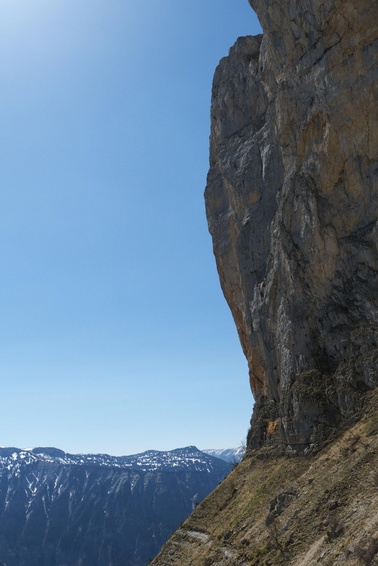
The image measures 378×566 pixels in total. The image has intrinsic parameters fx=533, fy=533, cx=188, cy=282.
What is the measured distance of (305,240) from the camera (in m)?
56.3

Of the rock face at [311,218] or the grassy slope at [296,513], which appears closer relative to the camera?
the grassy slope at [296,513]

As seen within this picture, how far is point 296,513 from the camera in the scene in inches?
1524

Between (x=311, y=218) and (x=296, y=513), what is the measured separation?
1145 inches

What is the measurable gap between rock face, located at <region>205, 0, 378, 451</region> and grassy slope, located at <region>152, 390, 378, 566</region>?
428 centimetres

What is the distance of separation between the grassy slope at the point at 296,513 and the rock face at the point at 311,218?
4.28 metres

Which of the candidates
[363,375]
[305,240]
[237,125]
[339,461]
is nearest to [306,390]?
[363,375]

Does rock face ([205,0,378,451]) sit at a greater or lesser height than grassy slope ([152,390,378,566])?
greater

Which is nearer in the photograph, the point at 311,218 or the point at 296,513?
the point at 296,513

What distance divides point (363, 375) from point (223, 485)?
2332 cm

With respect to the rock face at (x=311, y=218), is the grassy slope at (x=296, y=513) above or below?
below

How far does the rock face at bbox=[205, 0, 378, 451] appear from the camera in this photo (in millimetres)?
49406

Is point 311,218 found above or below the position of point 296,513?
above

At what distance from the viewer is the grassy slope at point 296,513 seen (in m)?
31.1

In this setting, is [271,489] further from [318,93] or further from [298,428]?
[318,93]
